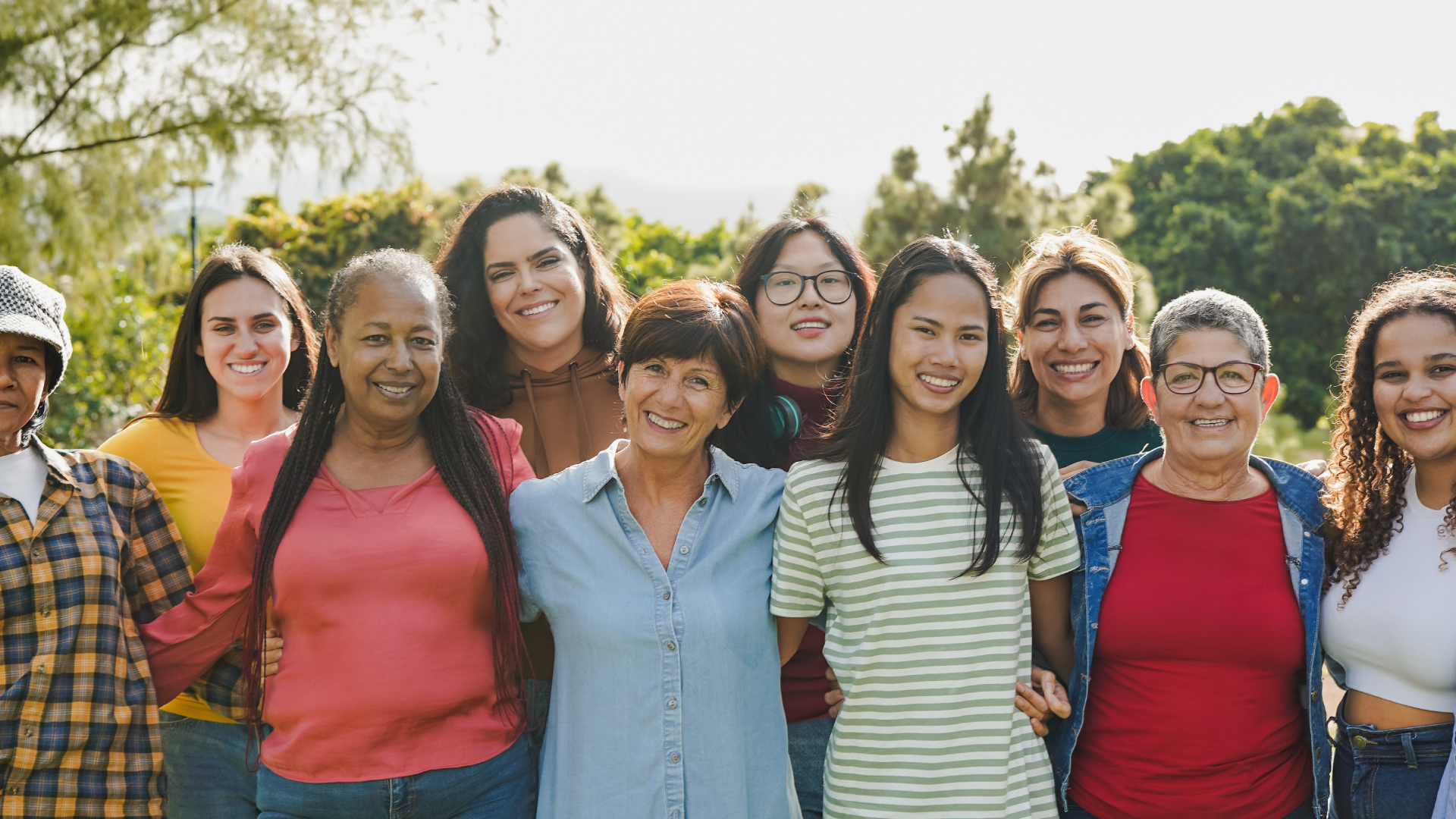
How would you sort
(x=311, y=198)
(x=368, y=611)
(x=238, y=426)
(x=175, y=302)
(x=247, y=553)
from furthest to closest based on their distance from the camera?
Answer: 1. (x=311, y=198)
2. (x=175, y=302)
3. (x=238, y=426)
4. (x=247, y=553)
5. (x=368, y=611)

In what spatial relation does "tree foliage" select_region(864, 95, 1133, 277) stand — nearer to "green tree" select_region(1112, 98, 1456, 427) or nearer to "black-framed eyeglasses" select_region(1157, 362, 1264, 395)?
"green tree" select_region(1112, 98, 1456, 427)

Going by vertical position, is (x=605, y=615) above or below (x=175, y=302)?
below

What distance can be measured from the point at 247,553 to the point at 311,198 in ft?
37.1

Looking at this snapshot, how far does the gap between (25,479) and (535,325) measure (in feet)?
5.24

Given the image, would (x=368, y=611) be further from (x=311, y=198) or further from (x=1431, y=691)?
(x=311, y=198)

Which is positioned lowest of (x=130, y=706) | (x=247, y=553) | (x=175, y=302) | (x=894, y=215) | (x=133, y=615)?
(x=130, y=706)

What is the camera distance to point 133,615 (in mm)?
2811

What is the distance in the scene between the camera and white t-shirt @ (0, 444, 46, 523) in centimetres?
260

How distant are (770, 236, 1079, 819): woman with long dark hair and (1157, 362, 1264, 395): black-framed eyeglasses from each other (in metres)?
0.43

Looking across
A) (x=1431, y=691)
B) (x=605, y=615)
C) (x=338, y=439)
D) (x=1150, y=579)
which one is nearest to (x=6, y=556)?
(x=338, y=439)

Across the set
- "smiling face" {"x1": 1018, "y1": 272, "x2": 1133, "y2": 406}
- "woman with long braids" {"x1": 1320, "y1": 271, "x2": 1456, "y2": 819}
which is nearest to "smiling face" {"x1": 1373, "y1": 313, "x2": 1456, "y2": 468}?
"woman with long braids" {"x1": 1320, "y1": 271, "x2": 1456, "y2": 819}

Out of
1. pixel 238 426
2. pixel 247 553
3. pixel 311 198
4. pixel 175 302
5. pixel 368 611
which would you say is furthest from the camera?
pixel 311 198

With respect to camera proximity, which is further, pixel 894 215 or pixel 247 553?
pixel 894 215

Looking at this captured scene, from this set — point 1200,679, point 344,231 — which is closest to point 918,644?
point 1200,679
